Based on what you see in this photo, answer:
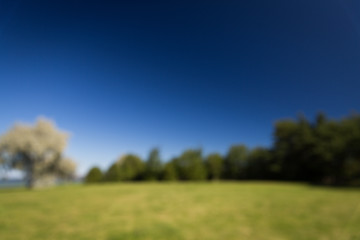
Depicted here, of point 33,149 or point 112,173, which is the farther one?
point 112,173

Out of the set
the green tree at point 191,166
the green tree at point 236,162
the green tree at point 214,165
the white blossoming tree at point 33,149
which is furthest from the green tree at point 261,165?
the white blossoming tree at point 33,149

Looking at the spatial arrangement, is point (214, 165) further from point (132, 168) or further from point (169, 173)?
point (132, 168)

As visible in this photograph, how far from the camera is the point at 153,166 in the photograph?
40844 mm

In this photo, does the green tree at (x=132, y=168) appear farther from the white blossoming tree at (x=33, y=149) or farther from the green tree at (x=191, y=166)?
the white blossoming tree at (x=33, y=149)

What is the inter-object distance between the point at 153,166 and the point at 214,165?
51.4ft

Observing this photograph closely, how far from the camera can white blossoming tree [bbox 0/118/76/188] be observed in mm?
8862

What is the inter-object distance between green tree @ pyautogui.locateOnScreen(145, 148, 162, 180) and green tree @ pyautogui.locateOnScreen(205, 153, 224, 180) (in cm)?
1273

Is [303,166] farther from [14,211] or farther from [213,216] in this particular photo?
[14,211]

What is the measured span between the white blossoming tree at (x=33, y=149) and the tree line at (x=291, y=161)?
1838 cm

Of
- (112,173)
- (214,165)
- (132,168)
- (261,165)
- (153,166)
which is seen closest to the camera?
(261,165)

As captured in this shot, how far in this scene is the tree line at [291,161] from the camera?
20.8m

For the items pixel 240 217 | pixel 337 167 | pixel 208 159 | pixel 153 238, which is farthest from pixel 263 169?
pixel 153 238

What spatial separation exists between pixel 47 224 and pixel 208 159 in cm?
3818

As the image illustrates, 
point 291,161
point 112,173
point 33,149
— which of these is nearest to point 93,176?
point 112,173
